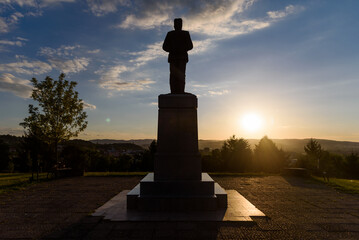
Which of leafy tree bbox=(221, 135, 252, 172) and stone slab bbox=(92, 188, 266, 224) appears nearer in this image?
stone slab bbox=(92, 188, 266, 224)

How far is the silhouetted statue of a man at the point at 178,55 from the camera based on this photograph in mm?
7895

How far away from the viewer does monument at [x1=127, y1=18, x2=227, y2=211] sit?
6.67m

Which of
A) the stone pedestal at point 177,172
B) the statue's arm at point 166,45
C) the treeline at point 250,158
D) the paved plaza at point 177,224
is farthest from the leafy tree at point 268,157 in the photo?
the statue's arm at point 166,45

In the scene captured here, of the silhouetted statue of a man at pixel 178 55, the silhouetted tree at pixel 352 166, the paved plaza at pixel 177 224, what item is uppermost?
the silhouetted statue of a man at pixel 178 55

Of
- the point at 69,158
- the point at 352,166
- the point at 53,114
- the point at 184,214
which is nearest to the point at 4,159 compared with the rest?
the point at 69,158

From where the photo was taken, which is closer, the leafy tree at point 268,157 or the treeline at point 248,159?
the leafy tree at point 268,157

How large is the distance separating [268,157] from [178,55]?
29.8 metres

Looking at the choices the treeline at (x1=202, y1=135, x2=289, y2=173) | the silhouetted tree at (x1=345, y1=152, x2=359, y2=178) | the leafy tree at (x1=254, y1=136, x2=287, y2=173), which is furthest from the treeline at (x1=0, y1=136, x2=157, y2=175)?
the silhouetted tree at (x1=345, y1=152, x2=359, y2=178)

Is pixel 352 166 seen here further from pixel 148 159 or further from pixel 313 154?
pixel 148 159

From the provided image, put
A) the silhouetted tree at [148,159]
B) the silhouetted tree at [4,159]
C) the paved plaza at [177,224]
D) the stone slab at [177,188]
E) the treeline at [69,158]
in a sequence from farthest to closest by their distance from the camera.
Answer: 1. the silhouetted tree at [148,159]
2. the silhouetted tree at [4,159]
3. the treeline at [69,158]
4. the stone slab at [177,188]
5. the paved plaza at [177,224]

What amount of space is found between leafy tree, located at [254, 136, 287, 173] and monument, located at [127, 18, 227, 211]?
28.7m

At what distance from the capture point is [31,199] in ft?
27.7

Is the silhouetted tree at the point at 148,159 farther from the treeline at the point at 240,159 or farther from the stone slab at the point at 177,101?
the stone slab at the point at 177,101

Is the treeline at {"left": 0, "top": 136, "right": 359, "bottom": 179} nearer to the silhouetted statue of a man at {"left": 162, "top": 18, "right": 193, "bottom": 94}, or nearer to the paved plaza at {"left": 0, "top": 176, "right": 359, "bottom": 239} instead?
the paved plaza at {"left": 0, "top": 176, "right": 359, "bottom": 239}
